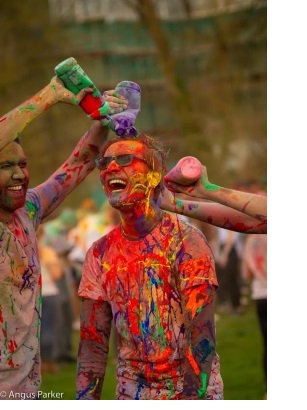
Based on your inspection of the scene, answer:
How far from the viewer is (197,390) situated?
7.60 meters

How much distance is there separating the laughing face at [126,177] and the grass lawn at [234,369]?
3.97 m

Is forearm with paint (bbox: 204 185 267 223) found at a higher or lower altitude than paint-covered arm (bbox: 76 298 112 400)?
higher

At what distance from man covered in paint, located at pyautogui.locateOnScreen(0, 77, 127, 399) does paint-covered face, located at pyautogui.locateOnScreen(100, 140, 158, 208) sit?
0.33 meters

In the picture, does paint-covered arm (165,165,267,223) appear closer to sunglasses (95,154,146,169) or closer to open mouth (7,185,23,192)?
sunglasses (95,154,146,169)

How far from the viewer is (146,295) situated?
308 inches

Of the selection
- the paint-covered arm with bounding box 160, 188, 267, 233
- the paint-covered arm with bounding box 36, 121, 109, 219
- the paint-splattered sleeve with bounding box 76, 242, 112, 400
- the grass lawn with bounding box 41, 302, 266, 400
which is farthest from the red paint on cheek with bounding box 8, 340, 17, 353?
the grass lawn with bounding box 41, 302, 266, 400

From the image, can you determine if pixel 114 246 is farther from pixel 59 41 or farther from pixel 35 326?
pixel 59 41

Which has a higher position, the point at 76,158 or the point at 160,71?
Answer: the point at 160,71

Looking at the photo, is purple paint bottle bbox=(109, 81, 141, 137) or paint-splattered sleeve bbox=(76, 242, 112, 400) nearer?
paint-splattered sleeve bbox=(76, 242, 112, 400)

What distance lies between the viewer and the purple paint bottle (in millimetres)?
8070

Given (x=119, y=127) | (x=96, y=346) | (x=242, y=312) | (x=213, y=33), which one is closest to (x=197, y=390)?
(x=96, y=346)

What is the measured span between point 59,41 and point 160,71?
220 centimetres

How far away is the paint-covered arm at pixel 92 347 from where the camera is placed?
7.89m

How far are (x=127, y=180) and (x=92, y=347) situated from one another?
2.94 ft
